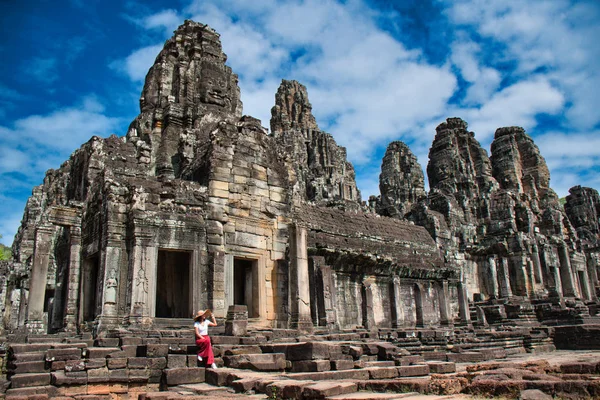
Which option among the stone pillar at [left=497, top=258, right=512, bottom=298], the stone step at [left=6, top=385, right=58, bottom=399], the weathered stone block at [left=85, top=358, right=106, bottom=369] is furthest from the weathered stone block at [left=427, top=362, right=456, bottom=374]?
the stone pillar at [left=497, top=258, right=512, bottom=298]

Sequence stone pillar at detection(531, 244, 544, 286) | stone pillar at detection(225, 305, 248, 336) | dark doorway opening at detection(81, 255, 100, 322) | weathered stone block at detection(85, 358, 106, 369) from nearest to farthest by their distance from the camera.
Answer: weathered stone block at detection(85, 358, 106, 369), stone pillar at detection(225, 305, 248, 336), dark doorway opening at detection(81, 255, 100, 322), stone pillar at detection(531, 244, 544, 286)

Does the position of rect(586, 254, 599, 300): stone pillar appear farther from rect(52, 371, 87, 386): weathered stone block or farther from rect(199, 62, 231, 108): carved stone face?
rect(52, 371, 87, 386): weathered stone block

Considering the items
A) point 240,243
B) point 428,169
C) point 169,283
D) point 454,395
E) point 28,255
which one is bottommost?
point 454,395

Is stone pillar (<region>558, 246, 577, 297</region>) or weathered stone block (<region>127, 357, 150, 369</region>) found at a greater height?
stone pillar (<region>558, 246, 577, 297</region>)

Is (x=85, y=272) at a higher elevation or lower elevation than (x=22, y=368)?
higher

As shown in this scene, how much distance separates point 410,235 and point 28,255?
65.5 ft

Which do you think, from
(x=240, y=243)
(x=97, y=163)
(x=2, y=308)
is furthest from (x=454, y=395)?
(x=2, y=308)

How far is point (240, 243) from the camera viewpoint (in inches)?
558

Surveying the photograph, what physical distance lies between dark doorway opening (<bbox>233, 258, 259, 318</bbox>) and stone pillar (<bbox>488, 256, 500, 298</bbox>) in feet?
68.5

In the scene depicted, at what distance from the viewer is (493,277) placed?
31.9 meters

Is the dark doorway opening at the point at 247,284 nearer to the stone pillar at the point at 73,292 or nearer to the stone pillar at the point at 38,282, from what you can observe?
the stone pillar at the point at 73,292

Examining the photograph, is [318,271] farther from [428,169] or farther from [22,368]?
[428,169]

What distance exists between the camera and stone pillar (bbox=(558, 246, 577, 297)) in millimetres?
35219

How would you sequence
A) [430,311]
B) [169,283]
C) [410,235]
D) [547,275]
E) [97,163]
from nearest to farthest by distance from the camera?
[169,283] → [97,163] → [430,311] → [410,235] → [547,275]
